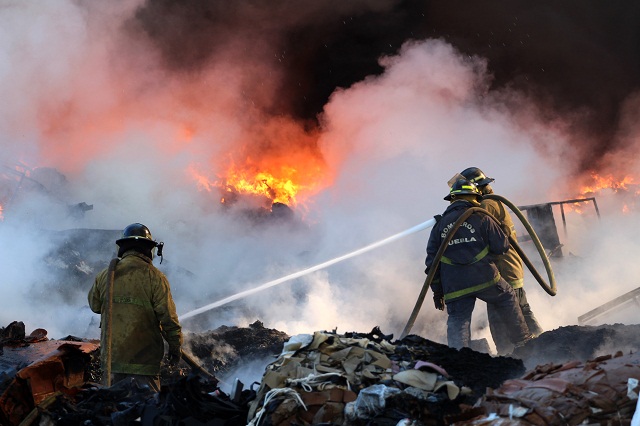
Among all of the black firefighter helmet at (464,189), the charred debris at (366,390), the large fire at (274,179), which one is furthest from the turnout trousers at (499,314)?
the large fire at (274,179)

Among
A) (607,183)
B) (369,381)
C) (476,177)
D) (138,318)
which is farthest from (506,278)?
(607,183)

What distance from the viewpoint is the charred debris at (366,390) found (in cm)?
269

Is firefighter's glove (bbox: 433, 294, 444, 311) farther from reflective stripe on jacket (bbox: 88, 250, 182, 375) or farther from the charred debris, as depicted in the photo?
reflective stripe on jacket (bbox: 88, 250, 182, 375)

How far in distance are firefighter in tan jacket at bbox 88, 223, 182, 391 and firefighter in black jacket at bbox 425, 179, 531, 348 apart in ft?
9.15

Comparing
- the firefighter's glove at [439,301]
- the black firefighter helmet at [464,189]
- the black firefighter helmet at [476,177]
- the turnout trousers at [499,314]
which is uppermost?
the black firefighter helmet at [476,177]

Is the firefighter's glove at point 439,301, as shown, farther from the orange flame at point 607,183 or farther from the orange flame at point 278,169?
the orange flame at point 607,183

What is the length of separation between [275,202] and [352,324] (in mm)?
9799

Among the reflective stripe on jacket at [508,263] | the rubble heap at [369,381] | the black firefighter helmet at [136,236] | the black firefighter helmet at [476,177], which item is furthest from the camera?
the black firefighter helmet at [476,177]

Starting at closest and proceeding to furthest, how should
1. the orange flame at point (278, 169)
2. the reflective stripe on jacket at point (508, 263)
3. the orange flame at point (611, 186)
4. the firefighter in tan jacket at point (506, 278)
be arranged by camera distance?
the firefighter in tan jacket at point (506, 278) < the reflective stripe on jacket at point (508, 263) < the orange flame at point (611, 186) < the orange flame at point (278, 169)

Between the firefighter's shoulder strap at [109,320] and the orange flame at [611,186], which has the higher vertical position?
the orange flame at [611,186]

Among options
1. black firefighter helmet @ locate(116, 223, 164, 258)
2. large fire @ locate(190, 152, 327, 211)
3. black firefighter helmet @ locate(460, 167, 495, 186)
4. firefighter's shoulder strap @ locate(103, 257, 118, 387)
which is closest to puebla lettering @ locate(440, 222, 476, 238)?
black firefighter helmet @ locate(460, 167, 495, 186)

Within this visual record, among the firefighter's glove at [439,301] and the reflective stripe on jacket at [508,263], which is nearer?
the firefighter's glove at [439,301]

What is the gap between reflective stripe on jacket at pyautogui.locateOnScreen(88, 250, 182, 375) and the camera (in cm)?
503

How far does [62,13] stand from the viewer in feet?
52.0
